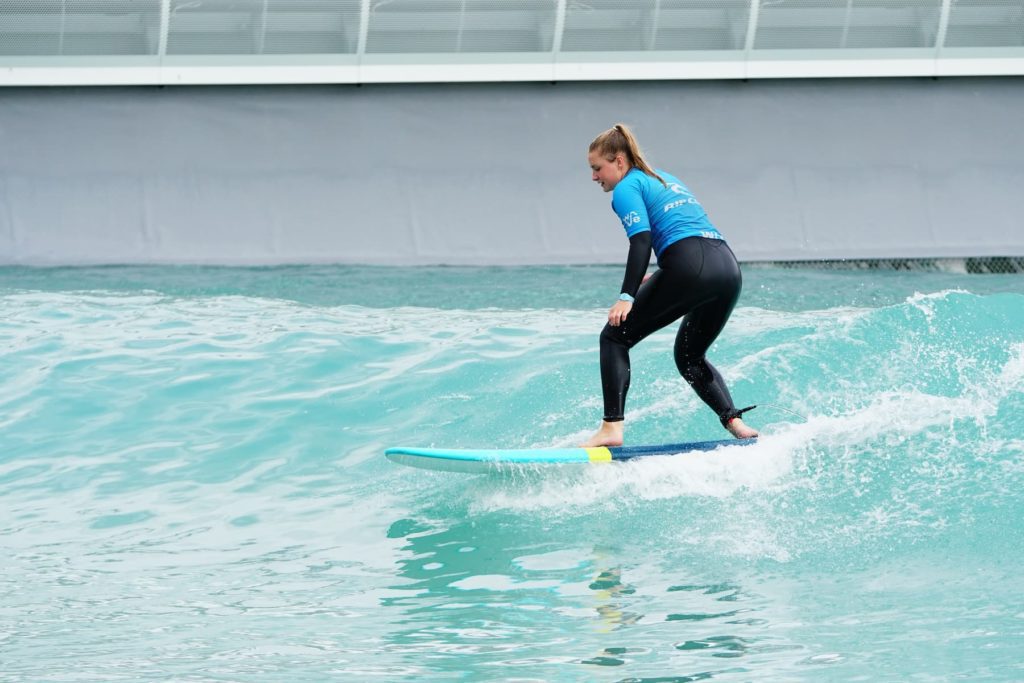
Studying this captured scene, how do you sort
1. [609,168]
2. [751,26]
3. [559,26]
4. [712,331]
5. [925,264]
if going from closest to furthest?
[609,168] → [712,331] → [559,26] → [751,26] → [925,264]

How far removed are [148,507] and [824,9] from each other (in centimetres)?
Answer: 1012

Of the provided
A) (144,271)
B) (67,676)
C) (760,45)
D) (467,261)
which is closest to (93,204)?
(144,271)

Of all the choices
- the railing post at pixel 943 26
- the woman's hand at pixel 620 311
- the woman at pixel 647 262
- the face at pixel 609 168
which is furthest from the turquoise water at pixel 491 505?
the railing post at pixel 943 26

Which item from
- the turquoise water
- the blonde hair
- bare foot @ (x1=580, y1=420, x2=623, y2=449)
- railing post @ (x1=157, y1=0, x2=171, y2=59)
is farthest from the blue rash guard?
railing post @ (x1=157, y1=0, x2=171, y2=59)

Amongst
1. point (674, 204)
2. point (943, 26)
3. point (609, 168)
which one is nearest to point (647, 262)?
point (674, 204)

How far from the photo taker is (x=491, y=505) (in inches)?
267

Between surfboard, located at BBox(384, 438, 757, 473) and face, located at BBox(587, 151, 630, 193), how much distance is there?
1.33 meters

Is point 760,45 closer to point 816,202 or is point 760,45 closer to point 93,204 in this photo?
point 816,202

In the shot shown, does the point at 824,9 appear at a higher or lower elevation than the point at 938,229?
higher

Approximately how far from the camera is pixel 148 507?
7094 mm

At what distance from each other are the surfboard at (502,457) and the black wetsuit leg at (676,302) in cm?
21

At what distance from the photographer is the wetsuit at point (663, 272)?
22.1ft

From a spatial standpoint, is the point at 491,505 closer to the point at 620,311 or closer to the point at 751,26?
the point at 620,311

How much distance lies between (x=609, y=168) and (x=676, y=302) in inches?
29.6
